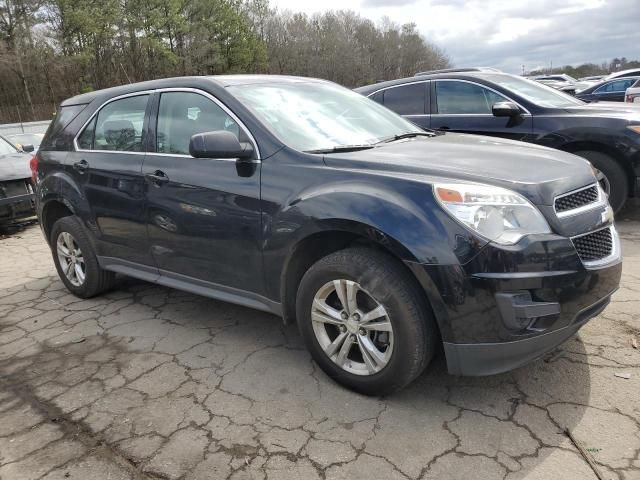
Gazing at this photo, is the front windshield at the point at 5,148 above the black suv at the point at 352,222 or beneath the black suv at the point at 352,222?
above

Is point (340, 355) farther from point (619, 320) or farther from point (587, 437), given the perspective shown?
point (619, 320)

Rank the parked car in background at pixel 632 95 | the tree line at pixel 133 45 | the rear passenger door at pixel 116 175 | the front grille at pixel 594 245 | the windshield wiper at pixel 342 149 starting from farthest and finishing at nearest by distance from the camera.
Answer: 1. the tree line at pixel 133 45
2. the parked car in background at pixel 632 95
3. the rear passenger door at pixel 116 175
4. the windshield wiper at pixel 342 149
5. the front grille at pixel 594 245

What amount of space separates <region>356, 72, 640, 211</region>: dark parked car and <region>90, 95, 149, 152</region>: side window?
3937mm

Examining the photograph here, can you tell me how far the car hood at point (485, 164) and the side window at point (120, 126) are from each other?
1741mm

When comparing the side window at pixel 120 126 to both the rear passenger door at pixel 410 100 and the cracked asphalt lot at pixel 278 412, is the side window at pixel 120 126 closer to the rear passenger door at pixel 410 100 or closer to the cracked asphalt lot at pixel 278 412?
the cracked asphalt lot at pixel 278 412

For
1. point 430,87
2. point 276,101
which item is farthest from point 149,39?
point 276,101

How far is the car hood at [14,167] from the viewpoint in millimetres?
7828

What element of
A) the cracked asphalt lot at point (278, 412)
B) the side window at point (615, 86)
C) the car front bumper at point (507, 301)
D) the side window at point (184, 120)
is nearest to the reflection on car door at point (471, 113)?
the cracked asphalt lot at point (278, 412)

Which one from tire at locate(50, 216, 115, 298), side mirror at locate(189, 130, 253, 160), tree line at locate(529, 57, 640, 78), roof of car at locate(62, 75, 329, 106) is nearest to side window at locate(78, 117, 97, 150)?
roof of car at locate(62, 75, 329, 106)

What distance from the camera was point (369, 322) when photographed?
2.70 meters

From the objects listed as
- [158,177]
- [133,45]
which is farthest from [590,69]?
[158,177]

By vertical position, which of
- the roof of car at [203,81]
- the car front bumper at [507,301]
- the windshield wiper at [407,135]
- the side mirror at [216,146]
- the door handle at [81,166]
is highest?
the roof of car at [203,81]

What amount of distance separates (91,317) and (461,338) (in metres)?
3.17

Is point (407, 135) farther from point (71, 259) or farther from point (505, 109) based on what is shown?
point (71, 259)
